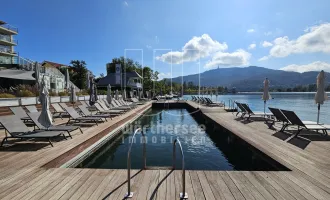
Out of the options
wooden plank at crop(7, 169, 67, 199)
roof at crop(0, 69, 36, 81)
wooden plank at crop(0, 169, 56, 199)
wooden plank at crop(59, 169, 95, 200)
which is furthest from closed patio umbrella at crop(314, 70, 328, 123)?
roof at crop(0, 69, 36, 81)

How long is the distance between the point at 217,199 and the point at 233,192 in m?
0.35

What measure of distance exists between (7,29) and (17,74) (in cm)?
1575

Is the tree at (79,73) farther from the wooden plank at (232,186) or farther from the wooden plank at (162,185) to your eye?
the wooden plank at (232,186)

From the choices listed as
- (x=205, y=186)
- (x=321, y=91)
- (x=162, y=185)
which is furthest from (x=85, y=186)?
(x=321, y=91)

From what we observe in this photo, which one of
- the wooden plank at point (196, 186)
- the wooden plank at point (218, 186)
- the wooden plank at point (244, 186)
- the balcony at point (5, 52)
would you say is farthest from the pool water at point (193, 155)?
the balcony at point (5, 52)

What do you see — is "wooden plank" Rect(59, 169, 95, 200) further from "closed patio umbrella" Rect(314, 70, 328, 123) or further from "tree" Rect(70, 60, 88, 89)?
"tree" Rect(70, 60, 88, 89)

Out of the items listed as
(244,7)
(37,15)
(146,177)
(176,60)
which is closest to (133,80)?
(176,60)

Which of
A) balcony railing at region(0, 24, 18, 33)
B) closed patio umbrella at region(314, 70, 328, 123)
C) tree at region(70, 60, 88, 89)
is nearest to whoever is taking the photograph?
closed patio umbrella at region(314, 70, 328, 123)

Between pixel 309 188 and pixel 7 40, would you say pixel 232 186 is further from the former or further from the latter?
pixel 7 40

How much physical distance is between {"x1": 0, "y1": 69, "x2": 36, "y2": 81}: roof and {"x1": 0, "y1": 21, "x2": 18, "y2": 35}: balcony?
1383 cm

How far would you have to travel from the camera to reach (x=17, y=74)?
841 inches

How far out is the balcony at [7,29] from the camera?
30.7 metres

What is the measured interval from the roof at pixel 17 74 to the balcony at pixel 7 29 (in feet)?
45.4

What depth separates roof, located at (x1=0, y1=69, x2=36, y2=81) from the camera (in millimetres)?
20066
